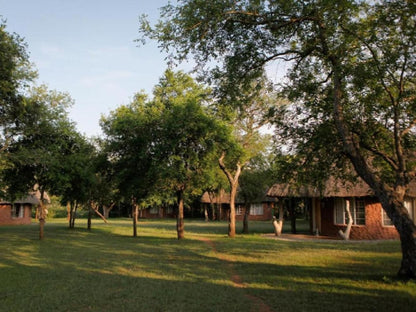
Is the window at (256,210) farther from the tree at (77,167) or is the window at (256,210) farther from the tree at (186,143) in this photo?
the tree at (77,167)

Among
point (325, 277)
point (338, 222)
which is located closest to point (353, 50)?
point (325, 277)

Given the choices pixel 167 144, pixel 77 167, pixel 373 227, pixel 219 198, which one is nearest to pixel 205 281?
pixel 167 144

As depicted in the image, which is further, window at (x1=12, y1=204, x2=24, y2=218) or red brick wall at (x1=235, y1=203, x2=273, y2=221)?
red brick wall at (x1=235, y1=203, x2=273, y2=221)

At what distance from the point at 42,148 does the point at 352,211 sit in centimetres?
1798

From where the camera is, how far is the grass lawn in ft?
24.8

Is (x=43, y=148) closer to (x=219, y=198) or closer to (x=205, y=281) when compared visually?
(x=205, y=281)

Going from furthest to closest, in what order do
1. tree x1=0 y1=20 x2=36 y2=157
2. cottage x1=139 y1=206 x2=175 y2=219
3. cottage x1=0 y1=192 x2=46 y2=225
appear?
cottage x1=139 y1=206 x2=175 y2=219
cottage x1=0 y1=192 x2=46 y2=225
tree x1=0 y1=20 x2=36 y2=157

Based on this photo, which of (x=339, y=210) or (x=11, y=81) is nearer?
(x=11, y=81)

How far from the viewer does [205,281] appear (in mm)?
9844

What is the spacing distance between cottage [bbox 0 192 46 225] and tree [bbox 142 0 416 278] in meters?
36.6

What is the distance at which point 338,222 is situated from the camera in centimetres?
2323

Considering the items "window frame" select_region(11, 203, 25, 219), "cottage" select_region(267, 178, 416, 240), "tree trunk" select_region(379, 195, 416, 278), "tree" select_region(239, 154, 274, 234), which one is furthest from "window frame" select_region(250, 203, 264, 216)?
"tree trunk" select_region(379, 195, 416, 278)

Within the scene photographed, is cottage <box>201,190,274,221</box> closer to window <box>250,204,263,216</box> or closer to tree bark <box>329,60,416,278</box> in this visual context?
window <box>250,204,263,216</box>

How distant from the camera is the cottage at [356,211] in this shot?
21141 mm
